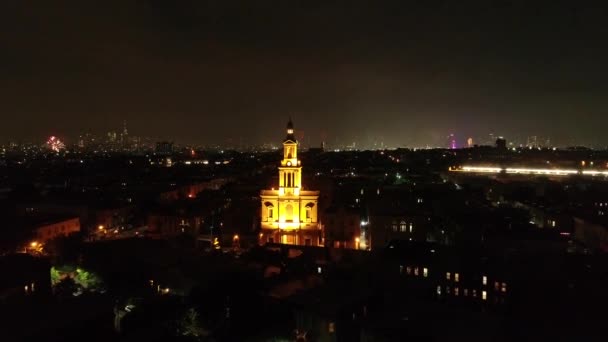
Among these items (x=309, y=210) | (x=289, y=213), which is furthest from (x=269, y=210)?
(x=309, y=210)

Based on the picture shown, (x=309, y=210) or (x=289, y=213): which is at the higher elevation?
(x=309, y=210)

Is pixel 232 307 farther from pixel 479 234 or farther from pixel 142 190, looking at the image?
pixel 142 190

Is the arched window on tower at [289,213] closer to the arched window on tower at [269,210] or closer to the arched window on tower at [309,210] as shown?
the arched window on tower at [269,210]

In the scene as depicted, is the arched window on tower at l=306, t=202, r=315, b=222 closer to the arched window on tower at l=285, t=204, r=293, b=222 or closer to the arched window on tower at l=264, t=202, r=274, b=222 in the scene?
the arched window on tower at l=285, t=204, r=293, b=222

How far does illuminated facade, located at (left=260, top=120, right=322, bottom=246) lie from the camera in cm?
3644

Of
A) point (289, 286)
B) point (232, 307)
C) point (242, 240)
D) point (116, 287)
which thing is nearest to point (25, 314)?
point (116, 287)

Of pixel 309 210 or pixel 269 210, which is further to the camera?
pixel 269 210

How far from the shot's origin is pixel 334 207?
36.5 metres

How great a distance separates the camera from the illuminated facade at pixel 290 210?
120 feet

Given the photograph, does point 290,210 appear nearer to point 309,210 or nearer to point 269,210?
point 309,210

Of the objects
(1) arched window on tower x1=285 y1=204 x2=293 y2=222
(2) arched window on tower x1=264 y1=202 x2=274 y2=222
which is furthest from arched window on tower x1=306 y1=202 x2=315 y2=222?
(2) arched window on tower x1=264 y1=202 x2=274 y2=222

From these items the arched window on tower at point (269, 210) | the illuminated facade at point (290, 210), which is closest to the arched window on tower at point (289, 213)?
the illuminated facade at point (290, 210)

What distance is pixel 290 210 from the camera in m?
37.7

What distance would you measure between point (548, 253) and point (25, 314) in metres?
23.1
